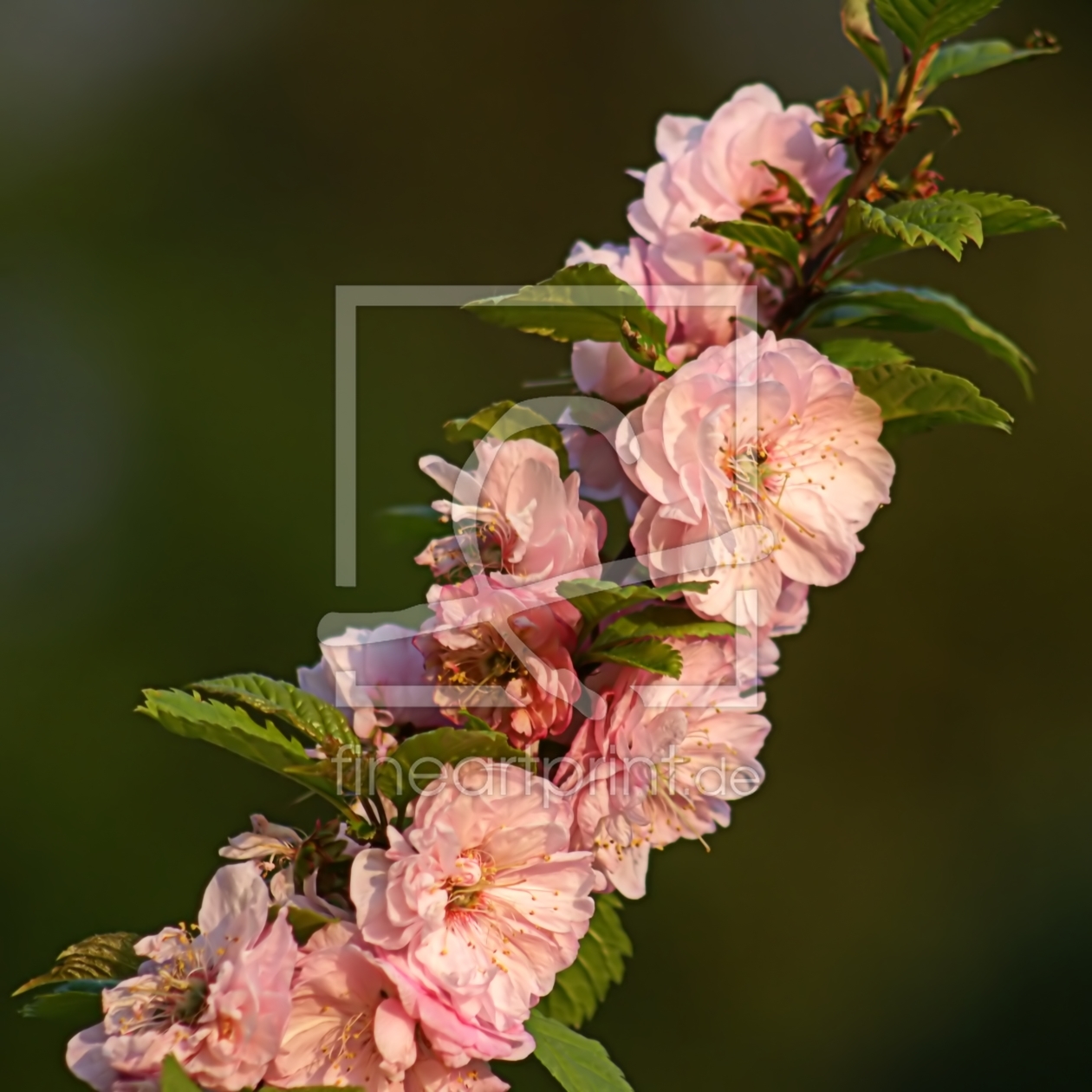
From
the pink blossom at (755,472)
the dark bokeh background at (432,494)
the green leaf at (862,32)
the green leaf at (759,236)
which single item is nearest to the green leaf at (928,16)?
the green leaf at (862,32)

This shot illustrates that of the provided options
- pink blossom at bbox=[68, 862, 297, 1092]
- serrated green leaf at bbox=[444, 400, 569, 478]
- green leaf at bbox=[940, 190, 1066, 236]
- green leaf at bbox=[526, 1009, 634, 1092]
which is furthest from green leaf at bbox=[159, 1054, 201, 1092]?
green leaf at bbox=[940, 190, 1066, 236]

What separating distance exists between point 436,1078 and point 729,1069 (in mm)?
2959

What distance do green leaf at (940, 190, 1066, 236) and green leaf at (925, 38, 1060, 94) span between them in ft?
0.36

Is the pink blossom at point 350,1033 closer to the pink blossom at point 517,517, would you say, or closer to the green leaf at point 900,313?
the pink blossom at point 517,517

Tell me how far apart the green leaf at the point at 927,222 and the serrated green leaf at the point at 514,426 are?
10.5 inches

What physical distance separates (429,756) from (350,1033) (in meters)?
0.17

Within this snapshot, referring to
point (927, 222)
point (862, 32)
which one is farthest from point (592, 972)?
point (862, 32)

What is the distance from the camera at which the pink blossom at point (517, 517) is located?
2.58ft

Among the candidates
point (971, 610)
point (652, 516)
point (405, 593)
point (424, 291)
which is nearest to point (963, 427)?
point (971, 610)

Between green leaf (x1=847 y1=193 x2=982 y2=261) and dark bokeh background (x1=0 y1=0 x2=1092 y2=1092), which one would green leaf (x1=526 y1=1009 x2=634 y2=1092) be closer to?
green leaf (x1=847 y1=193 x2=982 y2=261)

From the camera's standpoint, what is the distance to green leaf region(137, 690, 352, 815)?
72 cm

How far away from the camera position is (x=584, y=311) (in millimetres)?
830

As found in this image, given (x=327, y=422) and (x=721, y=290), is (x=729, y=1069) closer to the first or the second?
(x=327, y=422)

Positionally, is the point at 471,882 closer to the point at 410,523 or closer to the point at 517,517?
the point at 517,517
